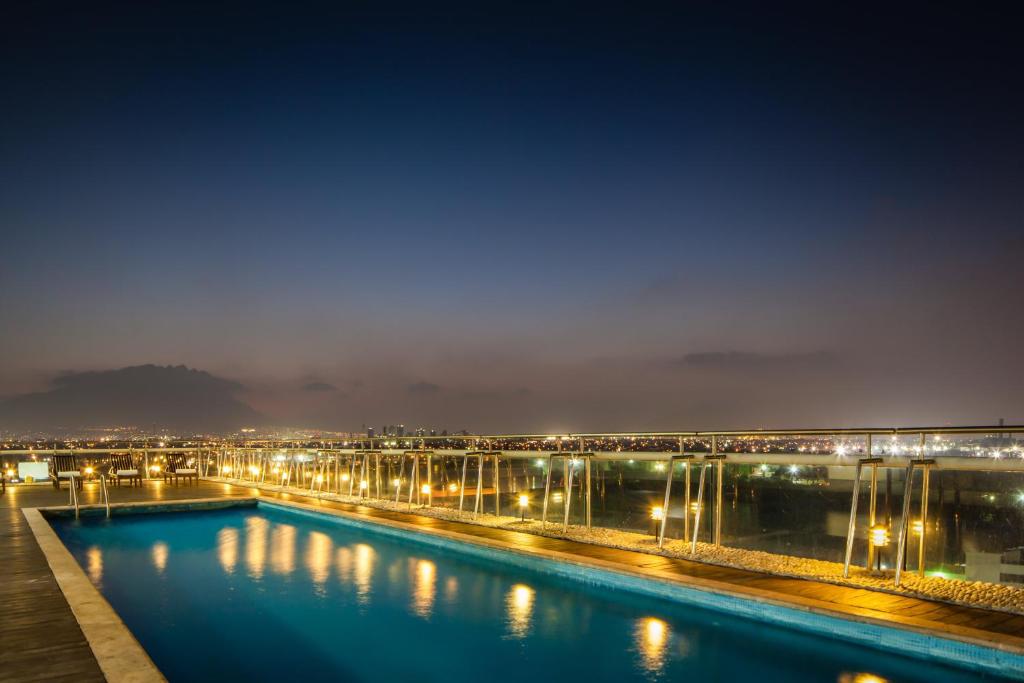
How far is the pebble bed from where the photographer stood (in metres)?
5.77

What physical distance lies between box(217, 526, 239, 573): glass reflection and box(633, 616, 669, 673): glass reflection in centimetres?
664

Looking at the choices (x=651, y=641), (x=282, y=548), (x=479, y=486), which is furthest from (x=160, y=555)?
(x=651, y=641)

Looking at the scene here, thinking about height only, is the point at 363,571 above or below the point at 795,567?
below

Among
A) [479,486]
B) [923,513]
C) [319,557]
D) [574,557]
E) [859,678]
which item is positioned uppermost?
[923,513]

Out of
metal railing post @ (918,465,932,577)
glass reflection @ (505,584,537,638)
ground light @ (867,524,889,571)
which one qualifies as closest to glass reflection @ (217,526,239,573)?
glass reflection @ (505,584,537,638)

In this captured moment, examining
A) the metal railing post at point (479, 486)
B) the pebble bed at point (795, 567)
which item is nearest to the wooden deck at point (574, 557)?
the pebble bed at point (795, 567)

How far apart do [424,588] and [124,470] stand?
17.3 meters

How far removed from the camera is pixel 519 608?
7668mm

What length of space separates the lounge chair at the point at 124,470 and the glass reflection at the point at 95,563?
975 centimetres

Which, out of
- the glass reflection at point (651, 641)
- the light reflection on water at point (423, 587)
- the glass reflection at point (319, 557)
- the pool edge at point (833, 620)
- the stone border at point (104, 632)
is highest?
the stone border at point (104, 632)

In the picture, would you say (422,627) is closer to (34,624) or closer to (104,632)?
(104,632)

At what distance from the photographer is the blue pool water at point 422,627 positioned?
19.5 ft

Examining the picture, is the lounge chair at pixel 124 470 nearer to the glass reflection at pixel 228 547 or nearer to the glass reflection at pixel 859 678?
the glass reflection at pixel 228 547

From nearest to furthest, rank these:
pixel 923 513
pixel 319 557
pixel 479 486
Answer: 1. pixel 923 513
2. pixel 319 557
3. pixel 479 486
